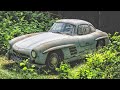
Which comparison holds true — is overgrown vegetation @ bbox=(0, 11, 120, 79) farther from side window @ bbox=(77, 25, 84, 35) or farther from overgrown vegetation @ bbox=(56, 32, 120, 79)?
side window @ bbox=(77, 25, 84, 35)

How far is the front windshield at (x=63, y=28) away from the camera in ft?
14.7

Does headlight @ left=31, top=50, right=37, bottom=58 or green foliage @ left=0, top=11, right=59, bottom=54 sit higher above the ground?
green foliage @ left=0, top=11, right=59, bottom=54

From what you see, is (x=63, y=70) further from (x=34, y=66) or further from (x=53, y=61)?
(x=34, y=66)

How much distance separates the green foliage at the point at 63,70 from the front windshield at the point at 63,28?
639mm

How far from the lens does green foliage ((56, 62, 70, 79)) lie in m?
4.17

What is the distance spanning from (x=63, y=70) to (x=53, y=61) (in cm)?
24

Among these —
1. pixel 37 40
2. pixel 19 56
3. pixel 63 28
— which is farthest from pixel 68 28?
pixel 19 56

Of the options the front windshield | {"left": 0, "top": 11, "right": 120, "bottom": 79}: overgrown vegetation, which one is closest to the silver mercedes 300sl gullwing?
the front windshield

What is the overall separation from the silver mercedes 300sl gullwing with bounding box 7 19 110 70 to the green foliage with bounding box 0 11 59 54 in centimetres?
12

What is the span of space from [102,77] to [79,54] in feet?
1.94
